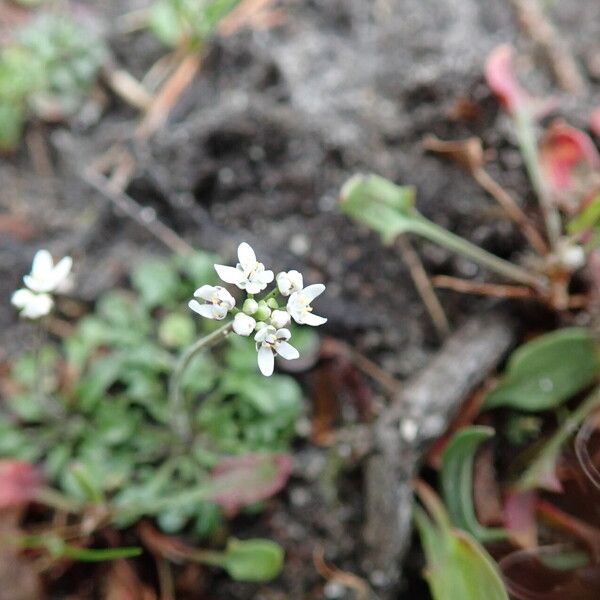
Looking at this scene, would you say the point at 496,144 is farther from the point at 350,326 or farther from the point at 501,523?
the point at 501,523

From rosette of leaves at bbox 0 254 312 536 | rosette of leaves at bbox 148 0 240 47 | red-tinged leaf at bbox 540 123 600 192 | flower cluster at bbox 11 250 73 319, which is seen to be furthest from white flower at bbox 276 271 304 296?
rosette of leaves at bbox 148 0 240 47

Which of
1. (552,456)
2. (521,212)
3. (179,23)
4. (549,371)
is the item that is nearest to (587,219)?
(521,212)

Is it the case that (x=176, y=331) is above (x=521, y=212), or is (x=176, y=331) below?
below

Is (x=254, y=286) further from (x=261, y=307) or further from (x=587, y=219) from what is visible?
(x=587, y=219)

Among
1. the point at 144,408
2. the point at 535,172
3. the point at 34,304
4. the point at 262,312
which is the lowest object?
the point at 144,408

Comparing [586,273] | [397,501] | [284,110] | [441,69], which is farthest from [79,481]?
[441,69]

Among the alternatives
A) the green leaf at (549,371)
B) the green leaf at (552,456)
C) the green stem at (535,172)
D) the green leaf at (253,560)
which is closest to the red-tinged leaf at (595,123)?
the green stem at (535,172)

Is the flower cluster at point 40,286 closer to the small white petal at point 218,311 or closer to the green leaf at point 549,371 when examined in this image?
the small white petal at point 218,311
